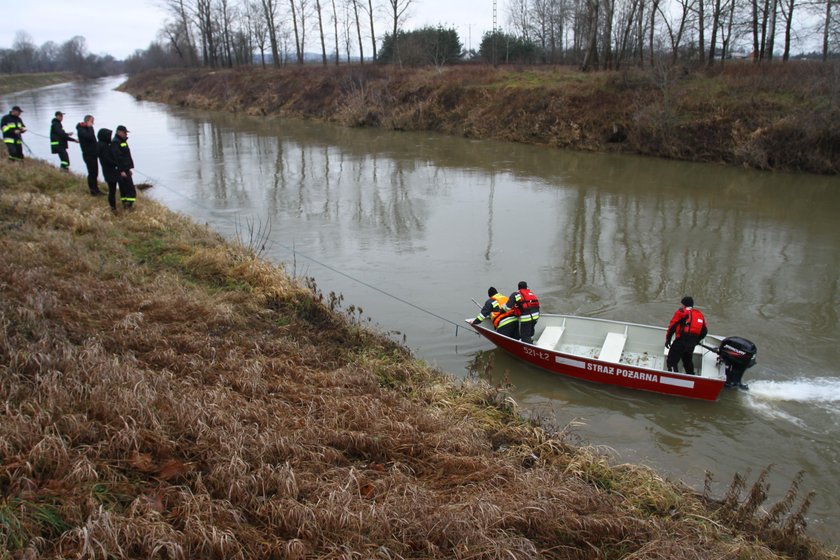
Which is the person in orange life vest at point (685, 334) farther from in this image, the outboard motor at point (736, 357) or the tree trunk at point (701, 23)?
the tree trunk at point (701, 23)

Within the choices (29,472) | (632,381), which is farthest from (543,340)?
(29,472)

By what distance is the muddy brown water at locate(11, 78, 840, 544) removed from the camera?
7.50m

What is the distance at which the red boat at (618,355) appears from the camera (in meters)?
7.93

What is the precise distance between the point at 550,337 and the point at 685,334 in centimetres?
203

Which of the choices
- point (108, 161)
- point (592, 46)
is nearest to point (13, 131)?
point (108, 161)

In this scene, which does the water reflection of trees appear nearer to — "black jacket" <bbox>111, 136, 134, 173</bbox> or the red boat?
the red boat

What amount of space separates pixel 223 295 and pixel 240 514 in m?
5.31

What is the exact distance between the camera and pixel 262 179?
845 inches

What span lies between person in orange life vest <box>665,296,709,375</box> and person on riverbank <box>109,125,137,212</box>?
10.00m

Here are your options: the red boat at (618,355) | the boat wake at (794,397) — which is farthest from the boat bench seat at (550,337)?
the boat wake at (794,397)

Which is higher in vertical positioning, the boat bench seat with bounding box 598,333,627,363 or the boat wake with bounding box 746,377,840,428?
the boat bench seat with bounding box 598,333,627,363

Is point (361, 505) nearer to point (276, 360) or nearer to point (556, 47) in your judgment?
point (276, 360)

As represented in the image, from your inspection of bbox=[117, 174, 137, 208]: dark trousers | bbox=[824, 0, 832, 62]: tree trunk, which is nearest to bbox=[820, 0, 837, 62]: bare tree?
bbox=[824, 0, 832, 62]: tree trunk

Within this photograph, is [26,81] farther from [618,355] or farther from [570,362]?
[618,355]
